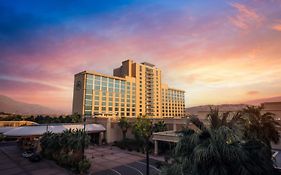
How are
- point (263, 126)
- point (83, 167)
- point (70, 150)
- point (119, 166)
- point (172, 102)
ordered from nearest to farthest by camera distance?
1. point (263, 126)
2. point (83, 167)
3. point (70, 150)
4. point (119, 166)
5. point (172, 102)

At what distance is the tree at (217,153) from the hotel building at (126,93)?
93874 millimetres

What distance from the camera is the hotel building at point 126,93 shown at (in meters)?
114

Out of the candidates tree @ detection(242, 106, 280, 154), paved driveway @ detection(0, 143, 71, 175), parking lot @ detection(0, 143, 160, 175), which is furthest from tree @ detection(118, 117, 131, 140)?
tree @ detection(242, 106, 280, 154)

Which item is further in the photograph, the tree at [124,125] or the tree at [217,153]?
the tree at [124,125]

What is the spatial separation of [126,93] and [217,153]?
124141 millimetres

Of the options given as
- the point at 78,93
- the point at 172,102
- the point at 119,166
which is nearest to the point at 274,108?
the point at 119,166

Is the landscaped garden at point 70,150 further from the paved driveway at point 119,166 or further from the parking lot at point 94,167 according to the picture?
the paved driveway at point 119,166

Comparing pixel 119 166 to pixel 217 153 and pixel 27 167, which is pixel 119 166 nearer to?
pixel 27 167

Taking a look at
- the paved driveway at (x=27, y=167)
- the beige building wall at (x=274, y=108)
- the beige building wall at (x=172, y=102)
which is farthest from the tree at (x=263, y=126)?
the beige building wall at (x=172, y=102)

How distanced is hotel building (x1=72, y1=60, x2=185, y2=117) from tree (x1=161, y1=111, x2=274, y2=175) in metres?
93.9

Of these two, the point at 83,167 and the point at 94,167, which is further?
the point at 94,167

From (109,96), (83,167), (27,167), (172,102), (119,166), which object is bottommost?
(119,166)

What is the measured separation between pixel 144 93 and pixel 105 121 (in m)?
84.1

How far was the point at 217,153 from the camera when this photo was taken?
9.99m
